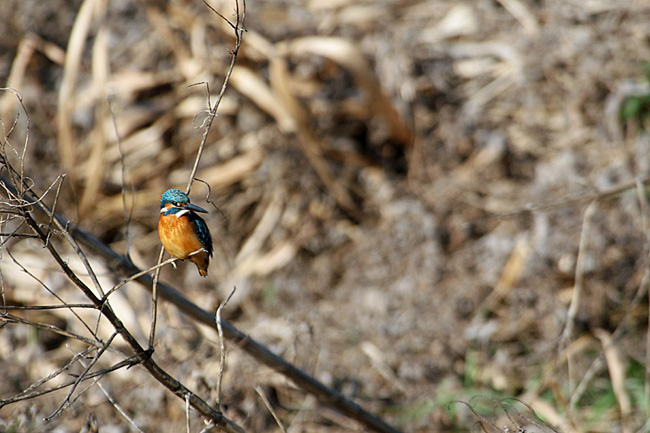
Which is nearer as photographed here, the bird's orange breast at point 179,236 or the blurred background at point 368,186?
the bird's orange breast at point 179,236

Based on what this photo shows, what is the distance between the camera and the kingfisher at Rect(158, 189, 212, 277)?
1551 millimetres

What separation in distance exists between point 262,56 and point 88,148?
155cm

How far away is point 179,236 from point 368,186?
346 cm

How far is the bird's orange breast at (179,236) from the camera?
1.55 metres

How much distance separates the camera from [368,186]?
494 centimetres

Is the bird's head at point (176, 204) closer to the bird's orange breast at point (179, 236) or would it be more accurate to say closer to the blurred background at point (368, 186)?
the bird's orange breast at point (179, 236)

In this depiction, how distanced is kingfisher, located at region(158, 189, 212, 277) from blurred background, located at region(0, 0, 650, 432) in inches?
84.9

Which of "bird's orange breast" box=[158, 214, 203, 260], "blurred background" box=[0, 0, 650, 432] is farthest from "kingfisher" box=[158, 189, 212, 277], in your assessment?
"blurred background" box=[0, 0, 650, 432]

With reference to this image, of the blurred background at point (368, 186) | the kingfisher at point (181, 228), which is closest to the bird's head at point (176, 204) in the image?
the kingfisher at point (181, 228)

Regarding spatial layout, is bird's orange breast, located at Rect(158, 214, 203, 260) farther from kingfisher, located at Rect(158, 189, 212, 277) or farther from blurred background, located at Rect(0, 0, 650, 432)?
blurred background, located at Rect(0, 0, 650, 432)

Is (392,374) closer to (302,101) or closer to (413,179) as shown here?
(413,179)

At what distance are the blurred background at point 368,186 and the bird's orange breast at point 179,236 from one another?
7.08 feet

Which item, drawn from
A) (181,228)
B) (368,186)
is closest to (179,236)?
(181,228)

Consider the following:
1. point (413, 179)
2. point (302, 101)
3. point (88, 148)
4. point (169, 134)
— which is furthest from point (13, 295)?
point (413, 179)
